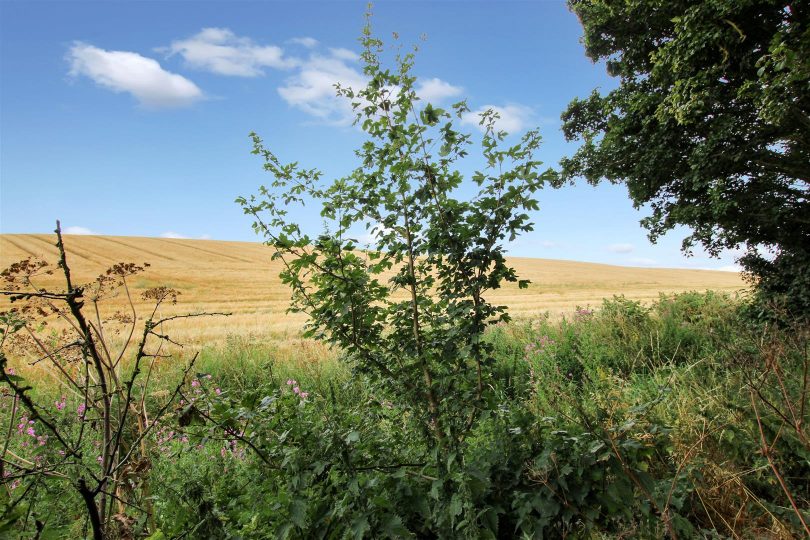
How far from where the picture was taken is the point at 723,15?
6.81 m

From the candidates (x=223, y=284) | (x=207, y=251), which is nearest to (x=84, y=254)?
(x=207, y=251)

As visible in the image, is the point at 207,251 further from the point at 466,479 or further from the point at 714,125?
the point at 466,479

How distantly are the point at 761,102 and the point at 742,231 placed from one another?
3770mm

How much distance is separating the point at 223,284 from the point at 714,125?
3029 cm

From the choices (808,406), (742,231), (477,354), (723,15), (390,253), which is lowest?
(808,406)

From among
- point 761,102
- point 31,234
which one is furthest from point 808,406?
point 31,234

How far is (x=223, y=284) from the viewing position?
3162cm

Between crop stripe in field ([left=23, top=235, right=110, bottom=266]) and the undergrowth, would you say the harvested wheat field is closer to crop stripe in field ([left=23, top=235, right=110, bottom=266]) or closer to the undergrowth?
crop stripe in field ([left=23, top=235, right=110, bottom=266])

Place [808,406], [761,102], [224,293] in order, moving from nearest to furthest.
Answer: [808,406] → [761,102] → [224,293]

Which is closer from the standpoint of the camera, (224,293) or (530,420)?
(530,420)

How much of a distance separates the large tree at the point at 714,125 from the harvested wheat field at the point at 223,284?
10.1m

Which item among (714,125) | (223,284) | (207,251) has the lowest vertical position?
(223,284)

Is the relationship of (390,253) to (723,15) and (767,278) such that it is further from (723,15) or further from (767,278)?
(767,278)

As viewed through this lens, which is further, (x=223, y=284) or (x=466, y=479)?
(x=223, y=284)
